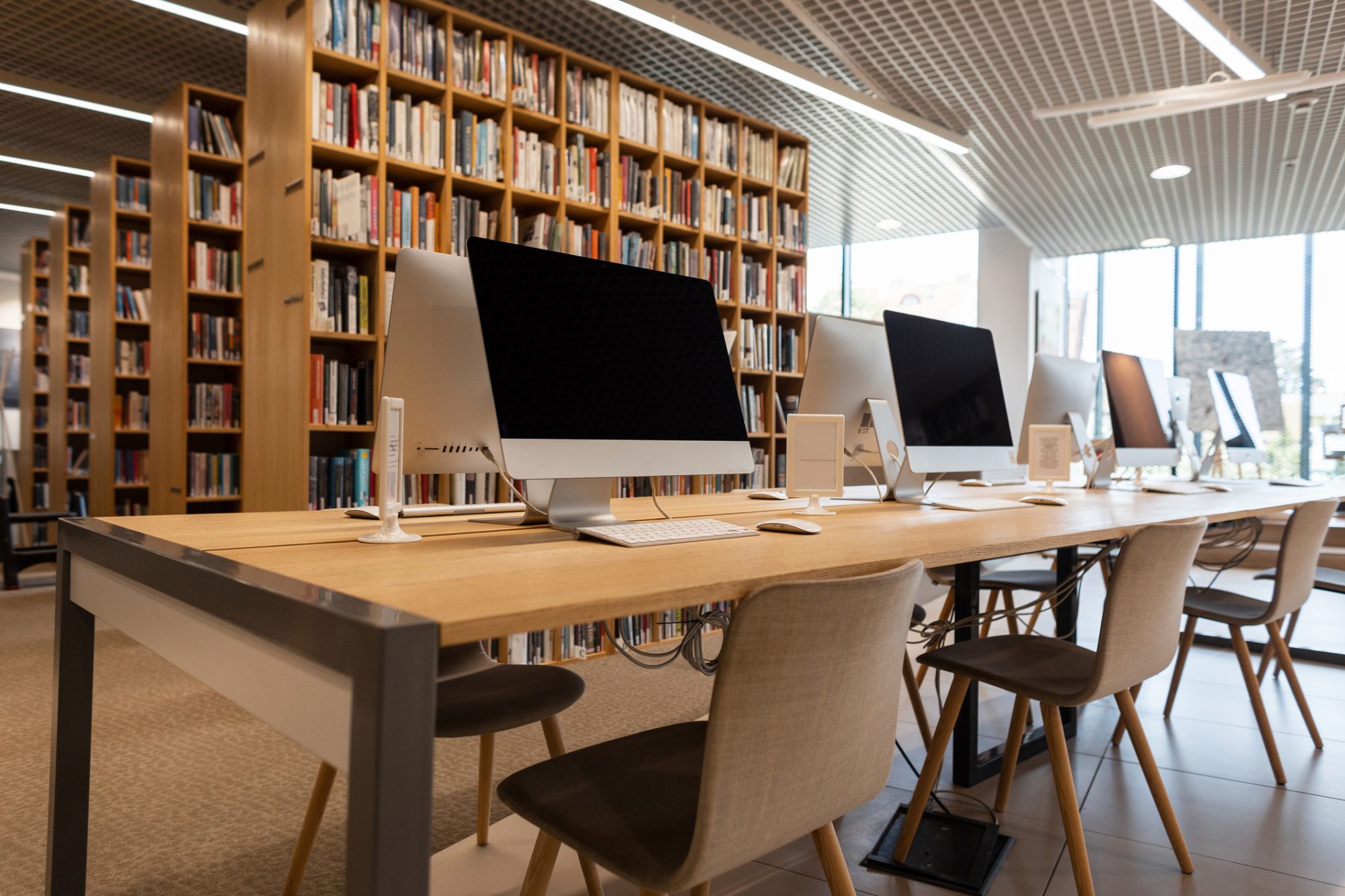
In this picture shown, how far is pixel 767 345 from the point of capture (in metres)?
5.12

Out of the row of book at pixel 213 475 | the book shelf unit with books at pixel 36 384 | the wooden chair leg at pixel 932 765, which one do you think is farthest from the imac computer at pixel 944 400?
the book shelf unit with books at pixel 36 384

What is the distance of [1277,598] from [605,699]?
84.1 inches

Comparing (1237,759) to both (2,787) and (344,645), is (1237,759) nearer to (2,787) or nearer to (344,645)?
(344,645)

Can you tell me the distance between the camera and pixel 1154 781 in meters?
1.91

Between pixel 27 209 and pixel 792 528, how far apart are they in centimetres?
865

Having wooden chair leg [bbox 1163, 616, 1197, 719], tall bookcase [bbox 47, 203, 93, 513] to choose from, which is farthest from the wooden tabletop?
tall bookcase [bbox 47, 203, 93, 513]

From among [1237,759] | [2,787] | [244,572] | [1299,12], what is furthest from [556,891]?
[1299,12]

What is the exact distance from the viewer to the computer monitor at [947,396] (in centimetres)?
234

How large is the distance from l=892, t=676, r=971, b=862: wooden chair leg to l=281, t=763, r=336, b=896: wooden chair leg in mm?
1195

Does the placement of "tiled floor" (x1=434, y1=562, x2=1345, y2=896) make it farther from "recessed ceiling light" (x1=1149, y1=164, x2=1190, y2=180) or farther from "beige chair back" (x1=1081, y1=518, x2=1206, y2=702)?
"recessed ceiling light" (x1=1149, y1=164, x2=1190, y2=180)

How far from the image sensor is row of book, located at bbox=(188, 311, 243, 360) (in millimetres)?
4676

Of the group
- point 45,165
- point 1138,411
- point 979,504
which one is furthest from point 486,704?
point 45,165

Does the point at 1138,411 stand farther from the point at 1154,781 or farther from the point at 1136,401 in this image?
the point at 1154,781

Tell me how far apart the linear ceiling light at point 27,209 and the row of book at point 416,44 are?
232 inches
